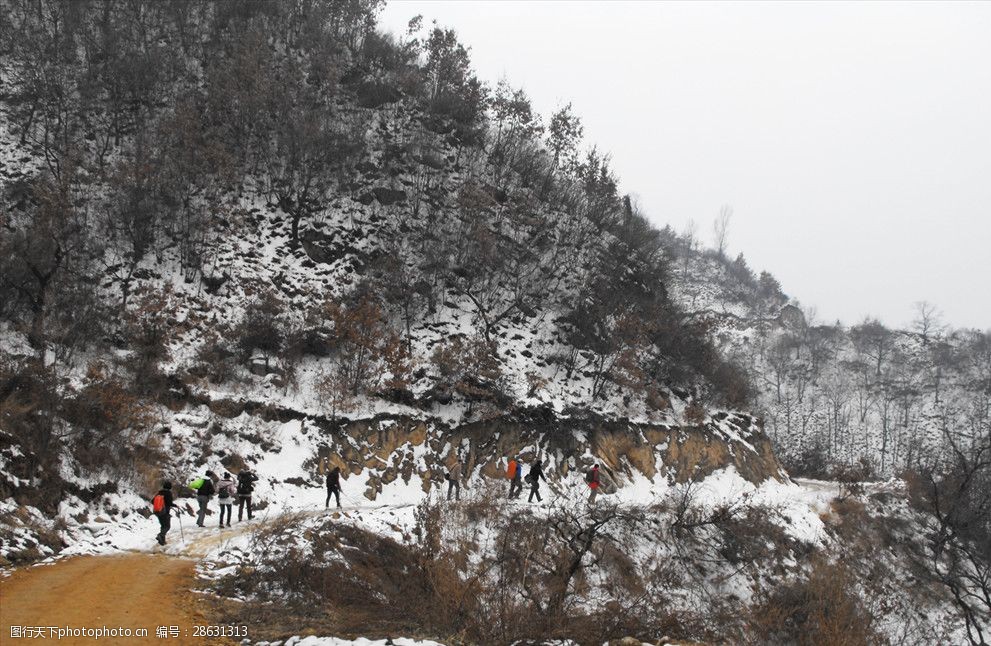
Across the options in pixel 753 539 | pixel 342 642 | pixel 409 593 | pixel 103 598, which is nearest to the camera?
pixel 342 642

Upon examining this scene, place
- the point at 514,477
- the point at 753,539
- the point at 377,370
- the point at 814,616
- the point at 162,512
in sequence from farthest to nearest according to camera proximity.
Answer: the point at 377,370 < the point at 753,539 < the point at 514,477 < the point at 814,616 < the point at 162,512

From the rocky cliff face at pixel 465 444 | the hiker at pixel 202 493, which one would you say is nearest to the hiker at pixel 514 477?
the rocky cliff face at pixel 465 444

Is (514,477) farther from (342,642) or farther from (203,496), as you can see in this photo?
(342,642)

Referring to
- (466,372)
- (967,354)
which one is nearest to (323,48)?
(466,372)

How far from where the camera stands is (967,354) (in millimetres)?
70188

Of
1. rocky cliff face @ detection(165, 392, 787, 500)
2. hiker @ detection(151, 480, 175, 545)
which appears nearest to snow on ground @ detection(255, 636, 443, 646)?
hiker @ detection(151, 480, 175, 545)

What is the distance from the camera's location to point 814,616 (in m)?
13.7

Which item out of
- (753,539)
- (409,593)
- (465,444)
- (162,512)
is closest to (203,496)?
(162,512)

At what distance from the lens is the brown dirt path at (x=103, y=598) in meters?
7.00

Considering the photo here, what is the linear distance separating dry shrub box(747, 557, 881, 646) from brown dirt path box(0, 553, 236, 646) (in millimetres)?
11769

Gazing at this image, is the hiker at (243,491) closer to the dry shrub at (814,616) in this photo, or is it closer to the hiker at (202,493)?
the hiker at (202,493)

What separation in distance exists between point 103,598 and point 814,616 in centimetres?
1568

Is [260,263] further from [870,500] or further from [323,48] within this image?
[870,500]

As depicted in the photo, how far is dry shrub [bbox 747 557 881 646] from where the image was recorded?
1124cm
